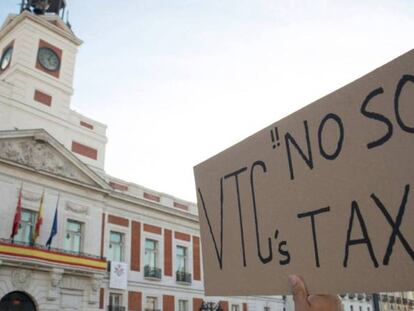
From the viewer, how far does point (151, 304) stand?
917 inches

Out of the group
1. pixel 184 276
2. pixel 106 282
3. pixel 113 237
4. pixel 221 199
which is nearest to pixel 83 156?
pixel 113 237

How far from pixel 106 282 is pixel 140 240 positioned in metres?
3.12

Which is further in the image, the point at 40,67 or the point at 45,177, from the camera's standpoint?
the point at 40,67

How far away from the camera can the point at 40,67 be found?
917 inches

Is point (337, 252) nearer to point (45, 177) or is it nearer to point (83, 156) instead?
point (45, 177)

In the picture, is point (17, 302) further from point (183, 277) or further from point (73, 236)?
point (183, 277)

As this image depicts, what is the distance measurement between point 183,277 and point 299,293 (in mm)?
24629

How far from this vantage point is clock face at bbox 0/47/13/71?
922 inches

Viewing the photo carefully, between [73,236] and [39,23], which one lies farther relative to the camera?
[39,23]

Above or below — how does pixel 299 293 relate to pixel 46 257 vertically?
below

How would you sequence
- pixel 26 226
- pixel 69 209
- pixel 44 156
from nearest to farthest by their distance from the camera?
pixel 26 226 < pixel 44 156 < pixel 69 209

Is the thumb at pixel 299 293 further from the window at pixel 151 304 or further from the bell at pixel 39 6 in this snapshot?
the bell at pixel 39 6

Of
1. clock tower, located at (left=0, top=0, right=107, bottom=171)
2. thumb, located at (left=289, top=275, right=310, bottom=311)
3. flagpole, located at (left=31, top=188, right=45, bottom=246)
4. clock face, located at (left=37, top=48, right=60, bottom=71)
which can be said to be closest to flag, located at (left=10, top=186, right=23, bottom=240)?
flagpole, located at (left=31, top=188, right=45, bottom=246)

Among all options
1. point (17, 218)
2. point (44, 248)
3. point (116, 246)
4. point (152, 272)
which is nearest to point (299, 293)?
point (17, 218)
